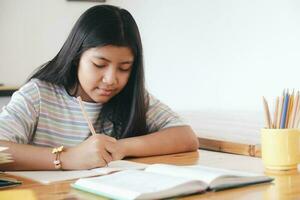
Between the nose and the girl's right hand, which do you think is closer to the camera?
the girl's right hand

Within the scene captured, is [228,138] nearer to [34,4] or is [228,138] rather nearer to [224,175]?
[224,175]

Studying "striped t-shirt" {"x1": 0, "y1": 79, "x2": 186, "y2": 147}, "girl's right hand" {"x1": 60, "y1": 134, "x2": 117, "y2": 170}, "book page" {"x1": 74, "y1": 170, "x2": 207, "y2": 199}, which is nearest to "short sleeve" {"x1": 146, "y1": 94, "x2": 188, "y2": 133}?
"striped t-shirt" {"x1": 0, "y1": 79, "x2": 186, "y2": 147}

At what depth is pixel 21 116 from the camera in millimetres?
1412

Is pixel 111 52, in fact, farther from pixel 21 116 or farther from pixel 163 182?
pixel 163 182

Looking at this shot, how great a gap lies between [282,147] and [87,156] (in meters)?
0.42

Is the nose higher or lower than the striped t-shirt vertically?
higher

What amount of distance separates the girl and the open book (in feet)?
1.03

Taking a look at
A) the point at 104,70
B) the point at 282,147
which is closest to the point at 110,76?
the point at 104,70

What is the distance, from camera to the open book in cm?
85

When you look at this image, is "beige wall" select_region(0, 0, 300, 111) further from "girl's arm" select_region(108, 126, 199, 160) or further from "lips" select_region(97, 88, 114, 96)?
"lips" select_region(97, 88, 114, 96)

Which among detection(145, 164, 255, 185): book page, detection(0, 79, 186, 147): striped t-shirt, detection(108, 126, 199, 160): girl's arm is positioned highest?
detection(0, 79, 186, 147): striped t-shirt

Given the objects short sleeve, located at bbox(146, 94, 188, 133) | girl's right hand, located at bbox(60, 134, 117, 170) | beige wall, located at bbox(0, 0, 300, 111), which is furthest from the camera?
beige wall, located at bbox(0, 0, 300, 111)

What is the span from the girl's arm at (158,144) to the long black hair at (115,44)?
12cm

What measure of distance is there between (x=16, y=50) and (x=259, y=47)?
1.35 metres
